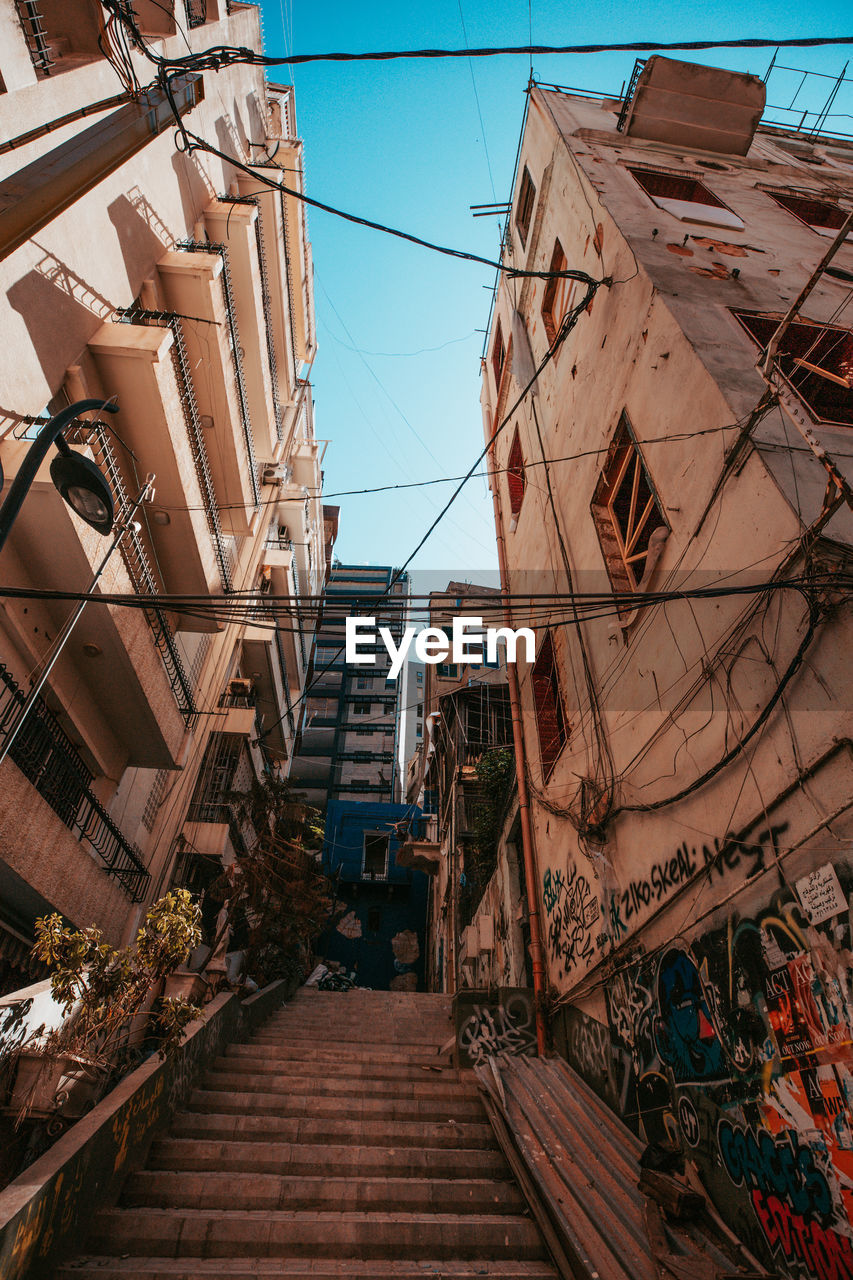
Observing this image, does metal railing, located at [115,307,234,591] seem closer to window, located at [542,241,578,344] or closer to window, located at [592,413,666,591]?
window, located at [542,241,578,344]

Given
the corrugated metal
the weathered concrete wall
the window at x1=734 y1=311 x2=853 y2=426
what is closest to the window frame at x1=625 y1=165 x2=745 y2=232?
the window at x1=734 y1=311 x2=853 y2=426

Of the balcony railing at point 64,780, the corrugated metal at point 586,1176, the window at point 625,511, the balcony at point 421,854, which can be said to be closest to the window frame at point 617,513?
the window at point 625,511

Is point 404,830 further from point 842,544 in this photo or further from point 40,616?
point 842,544

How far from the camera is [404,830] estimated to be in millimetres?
29156

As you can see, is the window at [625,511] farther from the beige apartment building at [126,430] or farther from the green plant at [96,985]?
the green plant at [96,985]

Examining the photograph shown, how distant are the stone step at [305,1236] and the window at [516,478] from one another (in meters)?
11.5

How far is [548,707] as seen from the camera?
1030 cm

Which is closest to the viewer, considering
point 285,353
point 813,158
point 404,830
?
point 813,158

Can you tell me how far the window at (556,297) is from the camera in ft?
31.9

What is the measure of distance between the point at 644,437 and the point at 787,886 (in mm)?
4657

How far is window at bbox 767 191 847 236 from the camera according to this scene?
9.96 meters

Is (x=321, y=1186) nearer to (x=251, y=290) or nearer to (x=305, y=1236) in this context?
(x=305, y=1236)

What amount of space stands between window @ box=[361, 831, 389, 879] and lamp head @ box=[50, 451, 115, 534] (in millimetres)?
28204

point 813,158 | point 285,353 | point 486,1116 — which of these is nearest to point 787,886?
point 486,1116
